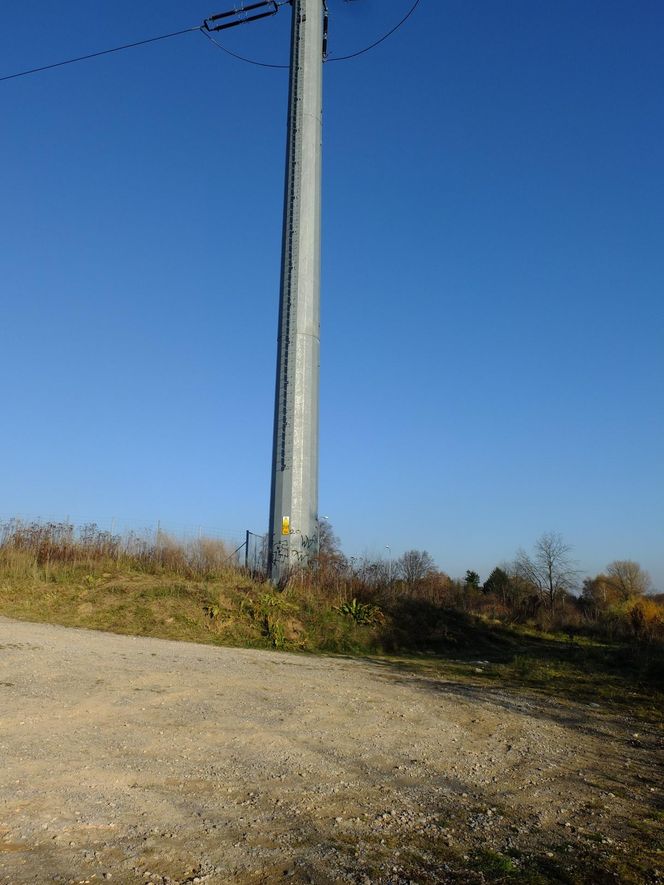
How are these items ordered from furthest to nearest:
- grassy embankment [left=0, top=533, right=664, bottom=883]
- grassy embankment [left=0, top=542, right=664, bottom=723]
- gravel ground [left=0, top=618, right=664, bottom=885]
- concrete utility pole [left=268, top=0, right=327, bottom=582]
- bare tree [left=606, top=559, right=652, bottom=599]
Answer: bare tree [left=606, top=559, right=652, bottom=599], concrete utility pole [left=268, top=0, right=327, bottom=582], grassy embankment [left=0, top=542, right=664, bottom=723], grassy embankment [left=0, top=533, right=664, bottom=883], gravel ground [left=0, top=618, right=664, bottom=885]

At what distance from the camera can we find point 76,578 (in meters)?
16.5

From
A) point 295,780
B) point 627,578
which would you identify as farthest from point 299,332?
point 627,578

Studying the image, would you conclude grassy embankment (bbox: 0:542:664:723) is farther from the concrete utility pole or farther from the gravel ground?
the gravel ground

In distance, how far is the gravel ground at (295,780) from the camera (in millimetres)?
3443

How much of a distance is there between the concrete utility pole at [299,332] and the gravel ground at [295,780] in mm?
12029

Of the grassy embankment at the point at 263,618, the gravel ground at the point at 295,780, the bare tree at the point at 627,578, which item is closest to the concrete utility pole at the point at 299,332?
the grassy embankment at the point at 263,618

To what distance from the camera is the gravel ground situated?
3443 millimetres

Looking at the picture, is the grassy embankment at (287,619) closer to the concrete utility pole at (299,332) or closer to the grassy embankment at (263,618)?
the grassy embankment at (263,618)

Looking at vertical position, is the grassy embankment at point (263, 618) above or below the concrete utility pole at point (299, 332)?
below

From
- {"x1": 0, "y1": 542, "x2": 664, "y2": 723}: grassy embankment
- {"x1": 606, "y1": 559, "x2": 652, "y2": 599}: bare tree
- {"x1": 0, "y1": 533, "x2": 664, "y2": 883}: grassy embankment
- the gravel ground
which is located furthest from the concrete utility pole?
{"x1": 606, "y1": 559, "x2": 652, "y2": 599}: bare tree

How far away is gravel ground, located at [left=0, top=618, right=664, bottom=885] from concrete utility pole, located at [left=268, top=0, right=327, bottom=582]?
12.0 m

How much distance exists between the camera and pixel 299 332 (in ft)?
72.2

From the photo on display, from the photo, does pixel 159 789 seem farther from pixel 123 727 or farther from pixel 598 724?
pixel 598 724

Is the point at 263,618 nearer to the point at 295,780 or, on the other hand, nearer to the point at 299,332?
the point at 299,332
